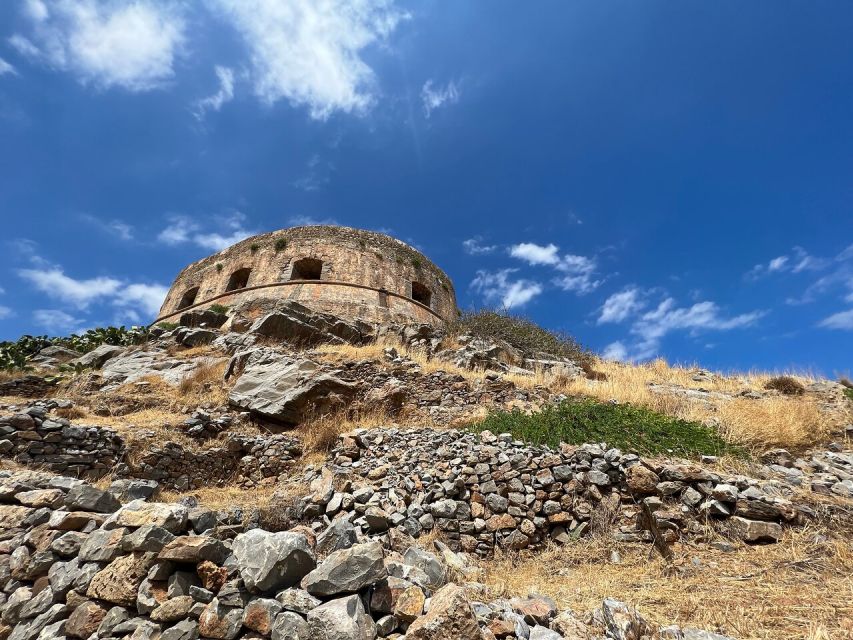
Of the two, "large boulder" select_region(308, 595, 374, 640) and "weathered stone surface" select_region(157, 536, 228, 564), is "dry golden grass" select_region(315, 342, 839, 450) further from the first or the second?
"weathered stone surface" select_region(157, 536, 228, 564)

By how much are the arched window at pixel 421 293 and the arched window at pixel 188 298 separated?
9593mm

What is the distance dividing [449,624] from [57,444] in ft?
23.2

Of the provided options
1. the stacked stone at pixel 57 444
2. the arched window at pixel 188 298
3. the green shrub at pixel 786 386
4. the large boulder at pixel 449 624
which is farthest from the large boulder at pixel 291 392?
the arched window at pixel 188 298

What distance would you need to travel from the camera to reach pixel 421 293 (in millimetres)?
18281

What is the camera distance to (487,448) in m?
5.13

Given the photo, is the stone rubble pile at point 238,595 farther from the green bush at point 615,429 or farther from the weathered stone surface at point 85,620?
Result: the green bush at point 615,429

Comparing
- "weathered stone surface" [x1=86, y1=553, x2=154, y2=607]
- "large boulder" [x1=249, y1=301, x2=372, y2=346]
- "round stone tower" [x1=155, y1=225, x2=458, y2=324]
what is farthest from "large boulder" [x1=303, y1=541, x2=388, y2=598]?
"round stone tower" [x1=155, y1=225, x2=458, y2=324]

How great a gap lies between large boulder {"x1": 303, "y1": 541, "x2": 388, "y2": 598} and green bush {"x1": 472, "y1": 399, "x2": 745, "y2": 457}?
349 cm

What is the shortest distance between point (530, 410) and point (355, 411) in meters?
3.32

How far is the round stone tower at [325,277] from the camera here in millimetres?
15109

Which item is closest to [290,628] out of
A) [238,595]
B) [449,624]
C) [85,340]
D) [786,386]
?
[238,595]

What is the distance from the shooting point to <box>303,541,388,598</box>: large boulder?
2137 millimetres

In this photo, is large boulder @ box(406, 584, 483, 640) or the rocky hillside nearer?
large boulder @ box(406, 584, 483, 640)

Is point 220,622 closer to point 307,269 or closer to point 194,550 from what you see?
point 194,550
